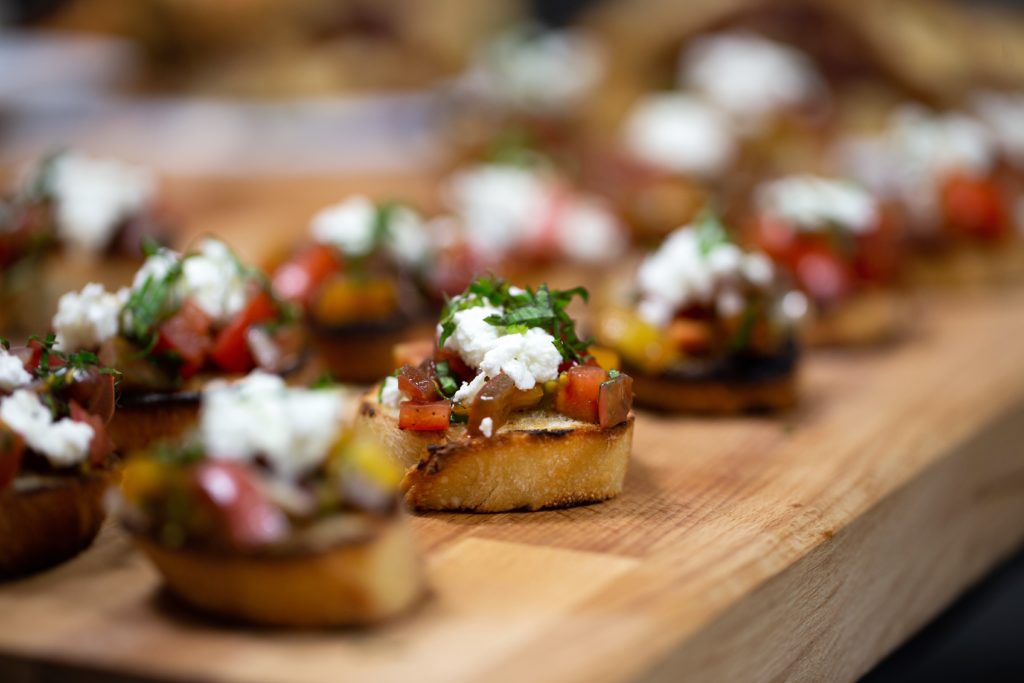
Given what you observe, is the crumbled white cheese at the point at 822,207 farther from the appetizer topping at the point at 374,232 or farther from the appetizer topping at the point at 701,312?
the appetizer topping at the point at 374,232

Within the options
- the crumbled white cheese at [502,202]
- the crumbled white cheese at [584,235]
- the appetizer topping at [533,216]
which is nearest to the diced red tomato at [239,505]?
the crumbled white cheese at [502,202]

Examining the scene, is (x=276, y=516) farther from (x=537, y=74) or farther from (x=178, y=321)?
(x=537, y=74)

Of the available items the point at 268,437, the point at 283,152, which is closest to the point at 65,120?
the point at 283,152

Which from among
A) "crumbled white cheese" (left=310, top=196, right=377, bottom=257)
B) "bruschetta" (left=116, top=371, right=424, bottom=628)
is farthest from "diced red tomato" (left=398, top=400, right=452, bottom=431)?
"crumbled white cheese" (left=310, top=196, right=377, bottom=257)

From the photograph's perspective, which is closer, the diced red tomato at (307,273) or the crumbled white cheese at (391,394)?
the crumbled white cheese at (391,394)

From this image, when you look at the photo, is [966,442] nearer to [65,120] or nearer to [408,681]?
[408,681]

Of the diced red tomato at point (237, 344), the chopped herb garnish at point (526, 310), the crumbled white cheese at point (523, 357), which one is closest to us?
the crumbled white cheese at point (523, 357)

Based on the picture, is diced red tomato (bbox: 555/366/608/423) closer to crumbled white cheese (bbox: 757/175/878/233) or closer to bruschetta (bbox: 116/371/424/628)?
bruschetta (bbox: 116/371/424/628)
